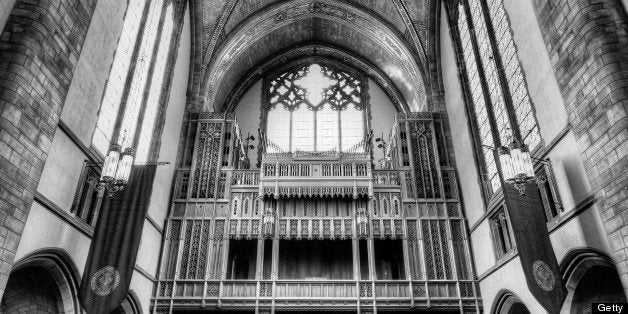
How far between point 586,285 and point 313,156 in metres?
10.6

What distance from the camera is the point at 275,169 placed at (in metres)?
17.7

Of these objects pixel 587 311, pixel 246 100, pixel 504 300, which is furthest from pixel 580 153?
pixel 246 100

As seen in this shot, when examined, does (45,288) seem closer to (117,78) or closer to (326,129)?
(117,78)

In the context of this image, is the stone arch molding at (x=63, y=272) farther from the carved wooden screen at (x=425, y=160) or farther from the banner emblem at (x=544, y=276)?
the carved wooden screen at (x=425, y=160)

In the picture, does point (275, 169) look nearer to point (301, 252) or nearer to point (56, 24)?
point (301, 252)

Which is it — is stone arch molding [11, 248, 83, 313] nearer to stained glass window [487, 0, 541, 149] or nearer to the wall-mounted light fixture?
the wall-mounted light fixture

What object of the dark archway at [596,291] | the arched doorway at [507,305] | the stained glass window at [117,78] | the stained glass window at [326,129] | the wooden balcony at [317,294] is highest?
the stained glass window at [326,129]

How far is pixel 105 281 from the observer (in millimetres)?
10406

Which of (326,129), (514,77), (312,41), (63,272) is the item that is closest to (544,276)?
(514,77)

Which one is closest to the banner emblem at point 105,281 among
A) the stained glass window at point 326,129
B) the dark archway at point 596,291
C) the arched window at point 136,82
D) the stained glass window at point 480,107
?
the arched window at point 136,82

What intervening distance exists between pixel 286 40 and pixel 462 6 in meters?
10.5

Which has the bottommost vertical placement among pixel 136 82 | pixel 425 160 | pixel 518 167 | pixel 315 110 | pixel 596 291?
pixel 596 291

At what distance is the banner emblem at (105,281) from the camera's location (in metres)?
10.2

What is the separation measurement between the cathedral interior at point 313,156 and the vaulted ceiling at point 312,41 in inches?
4.3
